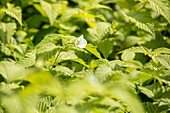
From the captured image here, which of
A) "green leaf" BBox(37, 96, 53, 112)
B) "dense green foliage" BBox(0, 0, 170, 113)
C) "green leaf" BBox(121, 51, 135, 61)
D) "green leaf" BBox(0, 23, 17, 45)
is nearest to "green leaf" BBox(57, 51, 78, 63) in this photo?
"dense green foliage" BBox(0, 0, 170, 113)

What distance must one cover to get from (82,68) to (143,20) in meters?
0.73

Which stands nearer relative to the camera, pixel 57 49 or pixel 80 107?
pixel 80 107

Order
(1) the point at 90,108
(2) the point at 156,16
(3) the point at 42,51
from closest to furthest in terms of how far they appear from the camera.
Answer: (1) the point at 90,108, (3) the point at 42,51, (2) the point at 156,16

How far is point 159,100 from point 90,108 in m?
0.64

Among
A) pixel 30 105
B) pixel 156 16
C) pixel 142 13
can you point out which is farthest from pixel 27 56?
Answer: pixel 156 16

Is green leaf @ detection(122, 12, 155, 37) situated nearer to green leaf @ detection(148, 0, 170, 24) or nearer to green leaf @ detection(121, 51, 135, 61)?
green leaf @ detection(148, 0, 170, 24)

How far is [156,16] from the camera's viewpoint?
2334 mm

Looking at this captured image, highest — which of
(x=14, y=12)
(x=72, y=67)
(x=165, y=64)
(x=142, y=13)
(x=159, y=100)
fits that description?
(x=14, y=12)

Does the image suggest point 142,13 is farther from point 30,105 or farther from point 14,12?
point 30,105

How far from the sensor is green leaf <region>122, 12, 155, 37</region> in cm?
158

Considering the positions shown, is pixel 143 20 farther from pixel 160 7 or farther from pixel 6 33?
pixel 6 33

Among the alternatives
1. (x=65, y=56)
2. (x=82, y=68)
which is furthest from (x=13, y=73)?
(x=82, y=68)

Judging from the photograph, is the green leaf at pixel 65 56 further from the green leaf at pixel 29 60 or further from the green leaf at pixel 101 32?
the green leaf at pixel 101 32

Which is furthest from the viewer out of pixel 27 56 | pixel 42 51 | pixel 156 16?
pixel 156 16
